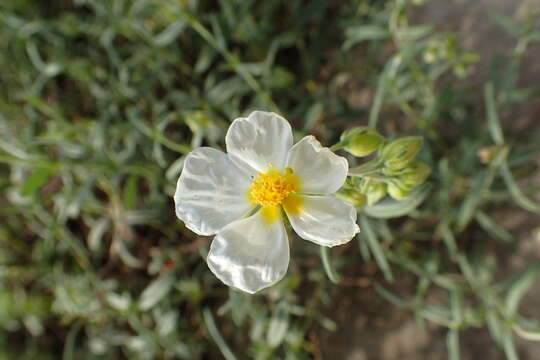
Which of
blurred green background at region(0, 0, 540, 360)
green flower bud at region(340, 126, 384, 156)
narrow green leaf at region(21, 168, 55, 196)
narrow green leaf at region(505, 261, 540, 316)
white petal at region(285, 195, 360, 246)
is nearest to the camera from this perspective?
white petal at region(285, 195, 360, 246)


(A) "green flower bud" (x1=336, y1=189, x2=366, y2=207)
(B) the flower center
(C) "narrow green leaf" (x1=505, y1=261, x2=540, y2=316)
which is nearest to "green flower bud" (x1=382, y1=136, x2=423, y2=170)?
(A) "green flower bud" (x1=336, y1=189, x2=366, y2=207)

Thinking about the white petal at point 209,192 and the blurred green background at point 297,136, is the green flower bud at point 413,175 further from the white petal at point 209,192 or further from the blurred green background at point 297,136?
the blurred green background at point 297,136

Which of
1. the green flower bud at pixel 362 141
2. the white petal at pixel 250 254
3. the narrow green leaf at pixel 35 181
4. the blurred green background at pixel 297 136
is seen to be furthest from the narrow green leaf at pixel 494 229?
the narrow green leaf at pixel 35 181

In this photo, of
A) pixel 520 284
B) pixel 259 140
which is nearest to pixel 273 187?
pixel 259 140

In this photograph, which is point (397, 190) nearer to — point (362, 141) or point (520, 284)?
point (362, 141)

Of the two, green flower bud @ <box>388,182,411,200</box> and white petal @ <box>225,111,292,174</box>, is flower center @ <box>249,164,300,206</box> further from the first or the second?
green flower bud @ <box>388,182,411,200</box>

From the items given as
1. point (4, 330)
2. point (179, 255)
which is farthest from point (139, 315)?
point (4, 330)
